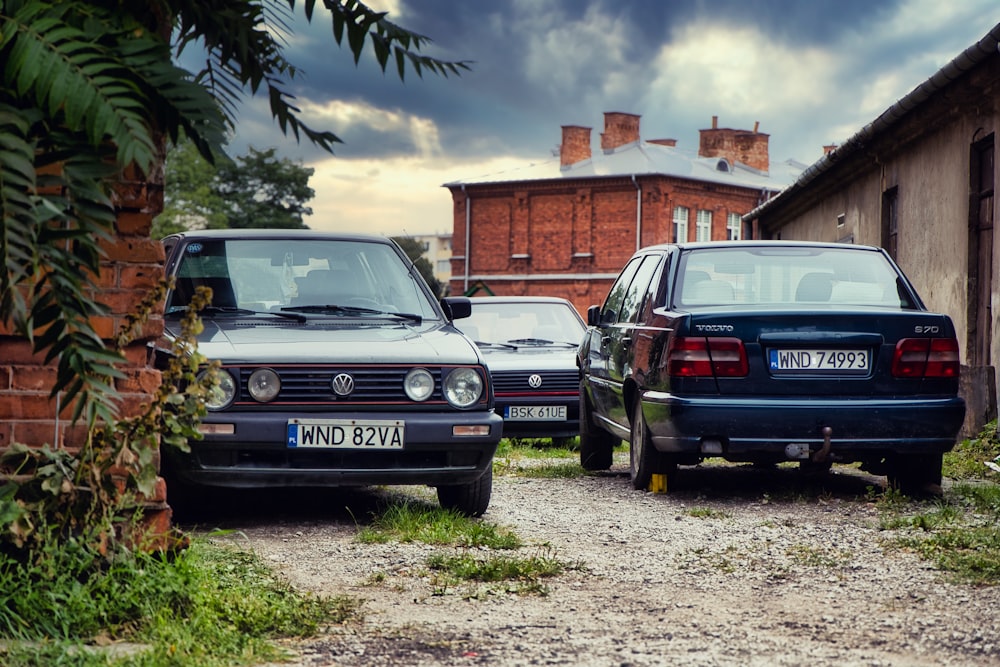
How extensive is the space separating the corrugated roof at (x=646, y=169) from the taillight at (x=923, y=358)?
47829 millimetres

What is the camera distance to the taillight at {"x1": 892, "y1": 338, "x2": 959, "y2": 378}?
7.88 metres

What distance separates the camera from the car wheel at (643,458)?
8.42 meters

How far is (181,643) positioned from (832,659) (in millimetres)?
1991

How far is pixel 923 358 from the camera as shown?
7895 mm

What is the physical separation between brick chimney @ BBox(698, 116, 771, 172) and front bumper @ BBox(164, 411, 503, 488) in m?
59.2

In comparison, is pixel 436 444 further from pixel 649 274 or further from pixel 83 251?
pixel 83 251

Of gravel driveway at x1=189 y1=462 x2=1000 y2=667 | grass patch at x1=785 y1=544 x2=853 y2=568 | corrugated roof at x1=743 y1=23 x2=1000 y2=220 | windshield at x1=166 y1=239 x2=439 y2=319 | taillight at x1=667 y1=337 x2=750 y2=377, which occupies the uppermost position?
corrugated roof at x1=743 y1=23 x2=1000 y2=220

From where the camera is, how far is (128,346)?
15.1 feet

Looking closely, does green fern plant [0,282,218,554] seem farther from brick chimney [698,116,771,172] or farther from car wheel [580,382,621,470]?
brick chimney [698,116,771,172]

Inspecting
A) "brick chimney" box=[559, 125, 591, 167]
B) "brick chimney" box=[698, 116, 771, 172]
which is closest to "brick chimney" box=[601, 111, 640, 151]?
"brick chimney" box=[559, 125, 591, 167]

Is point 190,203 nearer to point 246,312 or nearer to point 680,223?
point 680,223

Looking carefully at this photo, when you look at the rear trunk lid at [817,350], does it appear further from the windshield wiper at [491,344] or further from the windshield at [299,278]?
the windshield wiper at [491,344]

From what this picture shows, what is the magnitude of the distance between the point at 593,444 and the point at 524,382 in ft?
7.96

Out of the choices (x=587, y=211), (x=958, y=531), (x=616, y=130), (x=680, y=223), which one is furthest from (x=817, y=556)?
(x=616, y=130)
